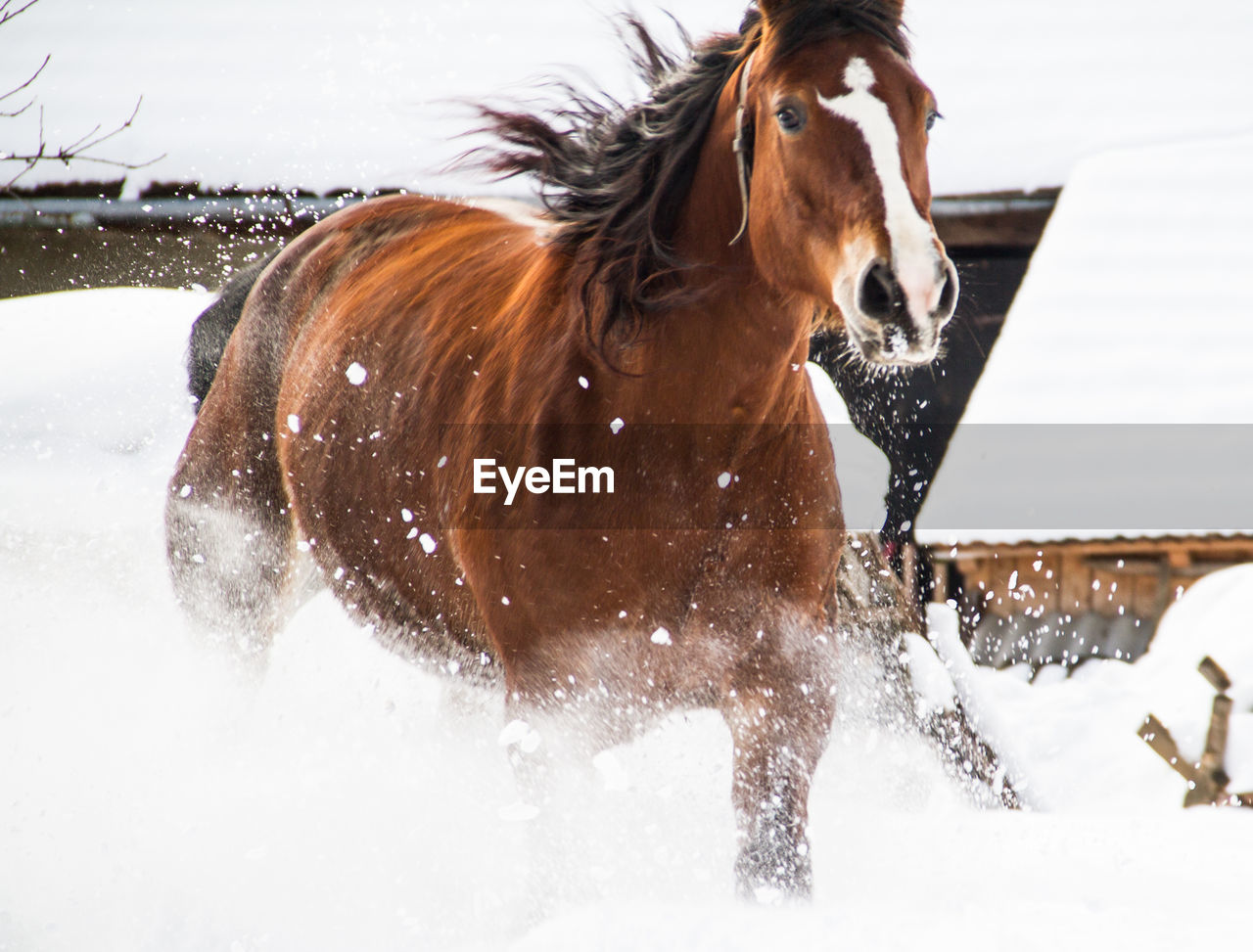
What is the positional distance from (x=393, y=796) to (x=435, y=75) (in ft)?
11.6

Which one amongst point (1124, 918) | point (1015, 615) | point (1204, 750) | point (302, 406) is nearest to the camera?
point (1124, 918)

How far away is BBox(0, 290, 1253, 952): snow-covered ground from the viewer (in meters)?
1.99

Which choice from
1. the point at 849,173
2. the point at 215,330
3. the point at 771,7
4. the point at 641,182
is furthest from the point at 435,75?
the point at 849,173

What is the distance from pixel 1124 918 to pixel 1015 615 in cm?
302

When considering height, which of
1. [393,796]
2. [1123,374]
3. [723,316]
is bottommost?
[1123,374]

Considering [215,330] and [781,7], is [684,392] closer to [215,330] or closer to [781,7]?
[781,7]

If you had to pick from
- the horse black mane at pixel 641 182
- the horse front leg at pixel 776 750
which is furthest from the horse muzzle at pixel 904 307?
the horse front leg at pixel 776 750

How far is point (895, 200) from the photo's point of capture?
137cm

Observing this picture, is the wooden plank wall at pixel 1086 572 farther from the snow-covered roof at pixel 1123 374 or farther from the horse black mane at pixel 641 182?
the horse black mane at pixel 641 182

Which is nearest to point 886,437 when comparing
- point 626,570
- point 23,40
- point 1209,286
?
point 1209,286

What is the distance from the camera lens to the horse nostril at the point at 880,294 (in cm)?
134

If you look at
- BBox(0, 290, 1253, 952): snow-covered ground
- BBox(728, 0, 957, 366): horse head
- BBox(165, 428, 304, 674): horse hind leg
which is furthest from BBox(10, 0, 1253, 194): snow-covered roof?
BBox(728, 0, 957, 366): horse head

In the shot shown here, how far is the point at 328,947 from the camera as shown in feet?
6.51

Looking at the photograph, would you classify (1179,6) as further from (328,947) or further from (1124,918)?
(328,947)
